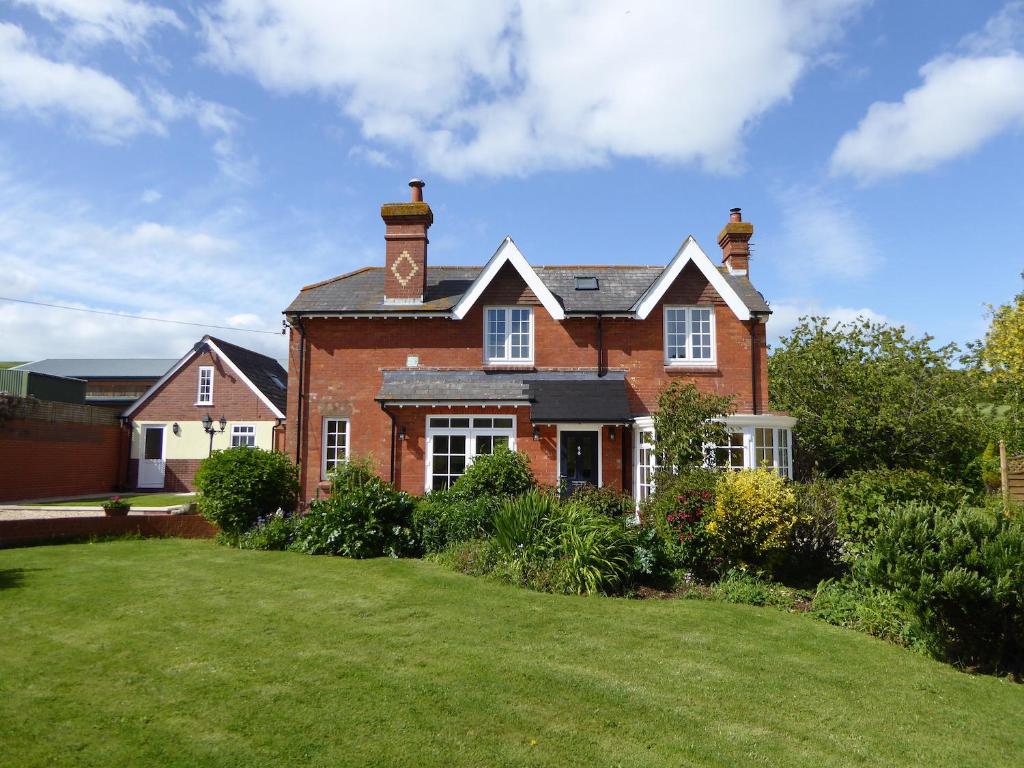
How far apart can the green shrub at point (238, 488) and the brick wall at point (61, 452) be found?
55.8 feet

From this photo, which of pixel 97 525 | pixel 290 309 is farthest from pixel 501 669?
pixel 290 309

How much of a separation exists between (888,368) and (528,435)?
50.5 ft

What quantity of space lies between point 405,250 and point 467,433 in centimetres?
597

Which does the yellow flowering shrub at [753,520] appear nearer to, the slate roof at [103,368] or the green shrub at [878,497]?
the green shrub at [878,497]

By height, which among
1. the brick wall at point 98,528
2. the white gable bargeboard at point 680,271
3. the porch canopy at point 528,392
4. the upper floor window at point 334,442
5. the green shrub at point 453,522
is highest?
the white gable bargeboard at point 680,271

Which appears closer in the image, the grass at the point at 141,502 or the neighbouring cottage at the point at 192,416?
the grass at the point at 141,502

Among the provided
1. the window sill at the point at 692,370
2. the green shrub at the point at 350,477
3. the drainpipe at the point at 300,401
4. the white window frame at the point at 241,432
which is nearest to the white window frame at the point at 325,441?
the drainpipe at the point at 300,401

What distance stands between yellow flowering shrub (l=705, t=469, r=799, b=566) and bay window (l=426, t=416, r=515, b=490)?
818cm

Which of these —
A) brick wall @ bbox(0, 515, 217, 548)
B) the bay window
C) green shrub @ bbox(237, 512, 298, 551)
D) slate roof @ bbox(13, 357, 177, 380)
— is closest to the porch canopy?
the bay window

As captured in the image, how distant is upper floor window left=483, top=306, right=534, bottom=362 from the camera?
19594mm

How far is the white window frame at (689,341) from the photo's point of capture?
1927 cm

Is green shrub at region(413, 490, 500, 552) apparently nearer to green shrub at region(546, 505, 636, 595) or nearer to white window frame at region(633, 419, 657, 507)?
green shrub at region(546, 505, 636, 595)

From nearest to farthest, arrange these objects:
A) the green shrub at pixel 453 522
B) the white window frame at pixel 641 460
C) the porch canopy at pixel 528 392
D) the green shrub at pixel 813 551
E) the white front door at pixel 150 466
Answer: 1. the green shrub at pixel 813 551
2. the green shrub at pixel 453 522
3. the white window frame at pixel 641 460
4. the porch canopy at pixel 528 392
5. the white front door at pixel 150 466

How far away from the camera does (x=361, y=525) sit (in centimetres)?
1396
